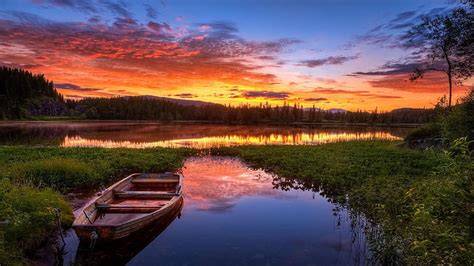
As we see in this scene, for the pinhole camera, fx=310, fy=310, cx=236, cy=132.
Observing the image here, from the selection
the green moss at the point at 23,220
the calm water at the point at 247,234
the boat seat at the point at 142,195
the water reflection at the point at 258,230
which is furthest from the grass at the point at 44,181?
the water reflection at the point at 258,230

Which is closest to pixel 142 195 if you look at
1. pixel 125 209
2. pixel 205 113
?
pixel 125 209

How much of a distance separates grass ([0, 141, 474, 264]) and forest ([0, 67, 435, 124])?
122 m

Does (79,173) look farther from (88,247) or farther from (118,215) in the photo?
(88,247)

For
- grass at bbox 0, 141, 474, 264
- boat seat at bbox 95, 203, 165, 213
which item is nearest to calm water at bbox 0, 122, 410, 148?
grass at bbox 0, 141, 474, 264

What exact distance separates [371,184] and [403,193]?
329cm

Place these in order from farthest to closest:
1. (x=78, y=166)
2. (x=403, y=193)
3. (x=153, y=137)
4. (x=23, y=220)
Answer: (x=153, y=137) < (x=78, y=166) < (x=403, y=193) < (x=23, y=220)

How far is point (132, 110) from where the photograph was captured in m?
166

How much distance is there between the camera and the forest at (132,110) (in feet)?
455

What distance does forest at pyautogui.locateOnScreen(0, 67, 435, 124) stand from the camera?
138625 millimetres

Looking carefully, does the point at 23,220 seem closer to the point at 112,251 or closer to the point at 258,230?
the point at 112,251

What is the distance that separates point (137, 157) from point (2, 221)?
18802 millimetres

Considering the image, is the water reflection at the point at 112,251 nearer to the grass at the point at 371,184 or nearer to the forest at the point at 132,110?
the grass at the point at 371,184

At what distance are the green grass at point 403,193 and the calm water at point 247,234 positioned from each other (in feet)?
3.84

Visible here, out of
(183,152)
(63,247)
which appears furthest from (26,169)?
(183,152)
